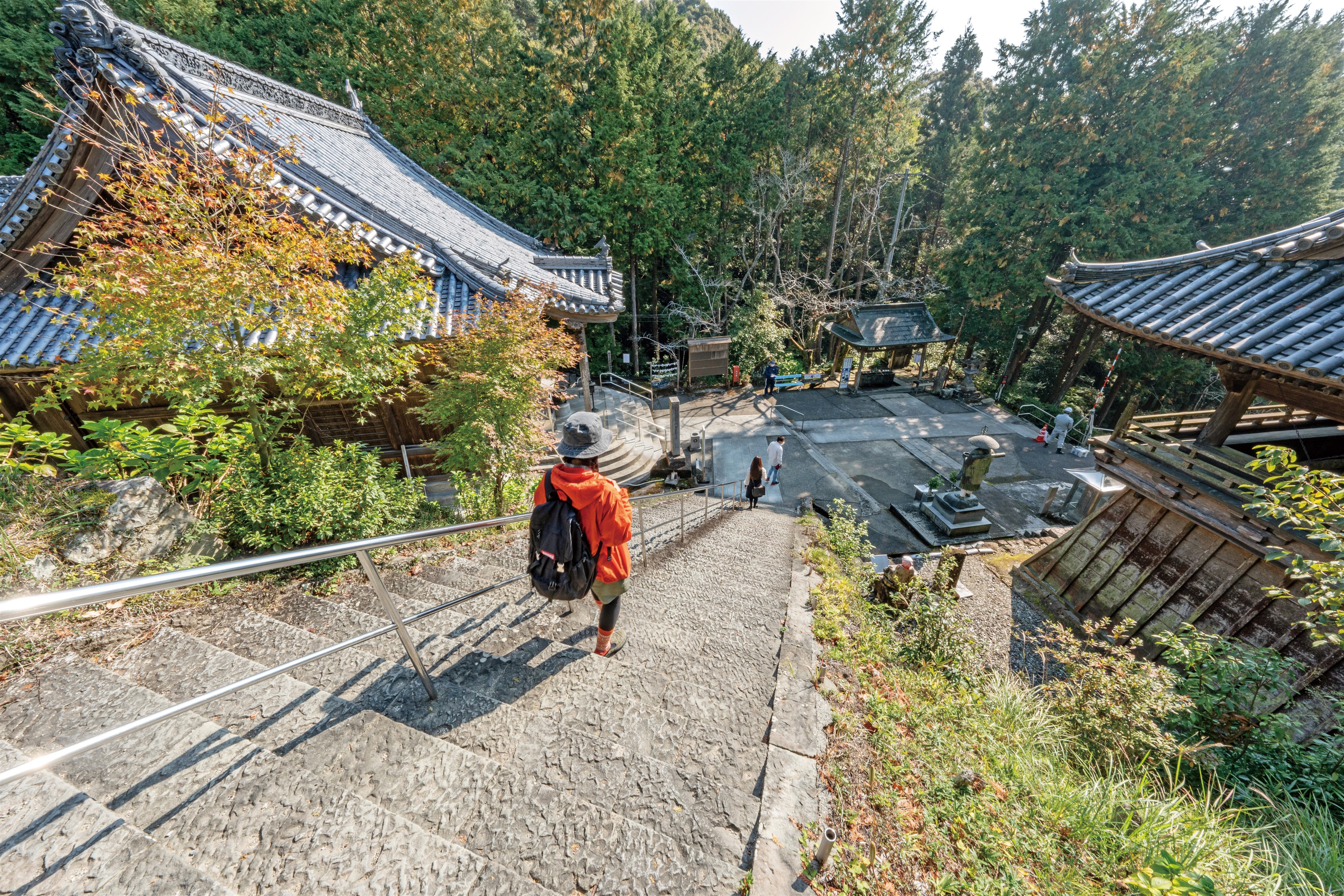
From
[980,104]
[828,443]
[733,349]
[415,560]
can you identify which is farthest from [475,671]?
[980,104]

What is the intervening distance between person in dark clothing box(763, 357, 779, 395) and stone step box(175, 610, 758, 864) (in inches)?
700

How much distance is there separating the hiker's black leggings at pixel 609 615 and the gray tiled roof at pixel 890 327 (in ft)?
59.2

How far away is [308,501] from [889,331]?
65.5ft

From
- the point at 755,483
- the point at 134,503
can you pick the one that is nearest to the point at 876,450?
the point at 755,483

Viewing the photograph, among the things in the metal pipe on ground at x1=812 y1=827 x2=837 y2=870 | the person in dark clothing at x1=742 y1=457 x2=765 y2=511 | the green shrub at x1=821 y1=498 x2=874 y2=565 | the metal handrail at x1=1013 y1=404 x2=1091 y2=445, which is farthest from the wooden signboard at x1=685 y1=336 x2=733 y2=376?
the metal pipe on ground at x1=812 y1=827 x2=837 y2=870

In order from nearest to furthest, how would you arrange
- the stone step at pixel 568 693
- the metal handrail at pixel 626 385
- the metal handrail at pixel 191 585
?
the metal handrail at pixel 191 585, the stone step at pixel 568 693, the metal handrail at pixel 626 385

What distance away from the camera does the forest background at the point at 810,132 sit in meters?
17.1

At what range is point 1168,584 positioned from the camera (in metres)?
7.11

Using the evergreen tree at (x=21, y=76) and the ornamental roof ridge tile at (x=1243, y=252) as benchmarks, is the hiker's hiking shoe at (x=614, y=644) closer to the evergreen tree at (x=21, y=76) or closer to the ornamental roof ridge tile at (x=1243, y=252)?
the ornamental roof ridge tile at (x=1243, y=252)

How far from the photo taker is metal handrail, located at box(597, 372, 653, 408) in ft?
58.4

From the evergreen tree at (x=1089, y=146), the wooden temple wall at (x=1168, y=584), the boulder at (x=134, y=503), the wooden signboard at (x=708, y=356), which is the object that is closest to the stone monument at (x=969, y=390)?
the evergreen tree at (x=1089, y=146)

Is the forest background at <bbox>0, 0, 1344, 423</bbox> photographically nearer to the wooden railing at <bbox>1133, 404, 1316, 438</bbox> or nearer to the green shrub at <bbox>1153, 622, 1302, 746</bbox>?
the wooden railing at <bbox>1133, 404, 1316, 438</bbox>

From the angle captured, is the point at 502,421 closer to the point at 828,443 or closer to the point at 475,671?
the point at 475,671

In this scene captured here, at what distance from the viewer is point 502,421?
6512 mm
